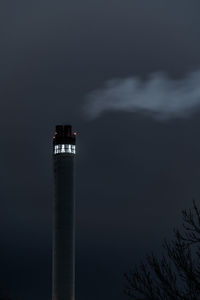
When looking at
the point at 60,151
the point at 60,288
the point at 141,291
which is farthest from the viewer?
the point at 60,151

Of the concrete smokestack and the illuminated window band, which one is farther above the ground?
the illuminated window band

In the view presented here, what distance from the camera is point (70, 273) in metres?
90.9

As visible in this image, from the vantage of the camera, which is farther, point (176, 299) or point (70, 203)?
point (70, 203)

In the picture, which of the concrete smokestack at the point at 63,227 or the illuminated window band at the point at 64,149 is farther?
the illuminated window band at the point at 64,149

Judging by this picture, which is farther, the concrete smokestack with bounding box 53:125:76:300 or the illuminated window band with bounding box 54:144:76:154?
the illuminated window band with bounding box 54:144:76:154

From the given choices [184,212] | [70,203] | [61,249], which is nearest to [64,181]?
[70,203]

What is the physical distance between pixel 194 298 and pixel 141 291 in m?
1.87

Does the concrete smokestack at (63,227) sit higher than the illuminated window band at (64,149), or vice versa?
the illuminated window band at (64,149)

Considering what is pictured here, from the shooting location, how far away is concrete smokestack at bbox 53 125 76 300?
9056cm

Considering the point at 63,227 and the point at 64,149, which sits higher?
the point at 64,149

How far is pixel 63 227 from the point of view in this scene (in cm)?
9244

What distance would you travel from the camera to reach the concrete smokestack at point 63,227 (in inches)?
3565

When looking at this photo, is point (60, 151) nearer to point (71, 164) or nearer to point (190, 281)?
point (71, 164)

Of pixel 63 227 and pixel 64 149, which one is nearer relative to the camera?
pixel 63 227
